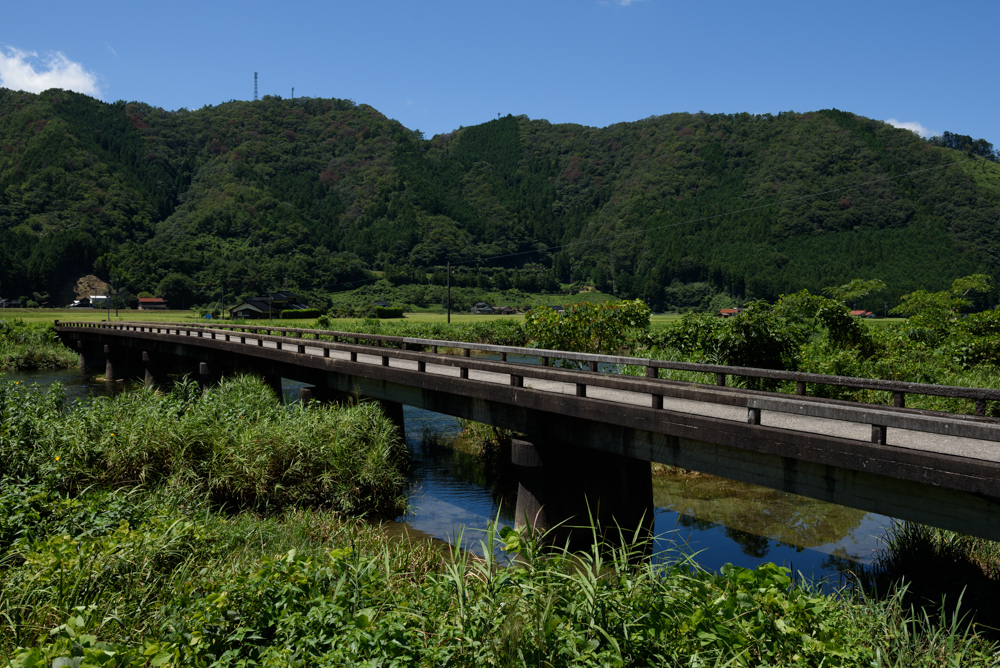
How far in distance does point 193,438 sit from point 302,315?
9247cm

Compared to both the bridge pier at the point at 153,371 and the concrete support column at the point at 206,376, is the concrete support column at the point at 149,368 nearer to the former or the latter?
the bridge pier at the point at 153,371

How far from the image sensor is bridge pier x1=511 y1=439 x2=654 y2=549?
11.5 meters

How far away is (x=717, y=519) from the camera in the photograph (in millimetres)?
13664

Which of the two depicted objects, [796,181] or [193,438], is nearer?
[193,438]

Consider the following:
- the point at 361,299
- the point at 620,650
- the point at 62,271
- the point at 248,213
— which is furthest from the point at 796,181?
the point at 620,650

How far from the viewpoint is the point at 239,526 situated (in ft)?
32.9

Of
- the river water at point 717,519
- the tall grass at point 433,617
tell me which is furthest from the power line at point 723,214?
the tall grass at point 433,617

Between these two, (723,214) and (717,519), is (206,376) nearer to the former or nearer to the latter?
(717,519)

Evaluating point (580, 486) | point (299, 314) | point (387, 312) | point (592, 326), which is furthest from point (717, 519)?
point (299, 314)

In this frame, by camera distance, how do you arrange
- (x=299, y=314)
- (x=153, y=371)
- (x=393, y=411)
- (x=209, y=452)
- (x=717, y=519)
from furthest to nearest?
(x=299, y=314) < (x=153, y=371) < (x=393, y=411) < (x=717, y=519) < (x=209, y=452)

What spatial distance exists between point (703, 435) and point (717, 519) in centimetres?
545

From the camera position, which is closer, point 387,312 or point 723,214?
point 387,312

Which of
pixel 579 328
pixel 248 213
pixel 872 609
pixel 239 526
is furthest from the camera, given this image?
pixel 248 213

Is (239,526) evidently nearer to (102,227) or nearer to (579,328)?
(579,328)
